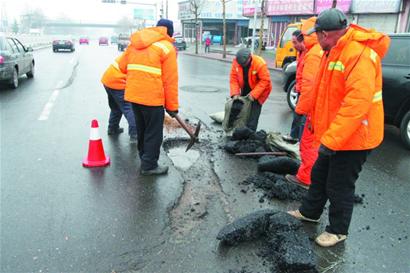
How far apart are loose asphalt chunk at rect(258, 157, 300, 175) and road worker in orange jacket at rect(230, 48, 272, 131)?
4.74 ft

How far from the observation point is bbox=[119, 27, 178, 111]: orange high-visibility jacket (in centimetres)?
402

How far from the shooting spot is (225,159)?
5.14 meters

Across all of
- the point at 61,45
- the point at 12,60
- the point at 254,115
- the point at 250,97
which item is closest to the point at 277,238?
the point at 250,97

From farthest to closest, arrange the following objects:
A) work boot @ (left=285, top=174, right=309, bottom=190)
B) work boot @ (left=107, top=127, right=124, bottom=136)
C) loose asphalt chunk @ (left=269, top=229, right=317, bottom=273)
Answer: work boot @ (left=107, top=127, right=124, bottom=136) < work boot @ (left=285, top=174, right=309, bottom=190) < loose asphalt chunk @ (left=269, top=229, right=317, bottom=273)

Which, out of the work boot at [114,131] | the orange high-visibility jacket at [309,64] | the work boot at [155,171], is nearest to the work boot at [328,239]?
the orange high-visibility jacket at [309,64]

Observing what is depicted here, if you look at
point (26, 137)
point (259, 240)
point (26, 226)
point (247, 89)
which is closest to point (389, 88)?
point (247, 89)

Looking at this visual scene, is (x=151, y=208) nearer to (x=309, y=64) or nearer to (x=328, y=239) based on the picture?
(x=328, y=239)

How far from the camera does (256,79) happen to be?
5.77 meters

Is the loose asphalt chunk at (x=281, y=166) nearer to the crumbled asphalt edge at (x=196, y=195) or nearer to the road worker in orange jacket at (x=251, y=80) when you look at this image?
the crumbled asphalt edge at (x=196, y=195)

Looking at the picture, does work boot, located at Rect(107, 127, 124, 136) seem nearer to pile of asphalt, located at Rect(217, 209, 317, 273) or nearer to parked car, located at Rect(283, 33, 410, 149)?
pile of asphalt, located at Rect(217, 209, 317, 273)

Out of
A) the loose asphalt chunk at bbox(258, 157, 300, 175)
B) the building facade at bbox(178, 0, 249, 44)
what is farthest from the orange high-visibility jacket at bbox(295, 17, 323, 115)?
the building facade at bbox(178, 0, 249, 44)

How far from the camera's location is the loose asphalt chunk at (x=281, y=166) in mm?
4512

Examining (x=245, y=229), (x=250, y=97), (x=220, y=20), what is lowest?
(x=245, y=229)

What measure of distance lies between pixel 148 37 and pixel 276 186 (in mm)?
2224
